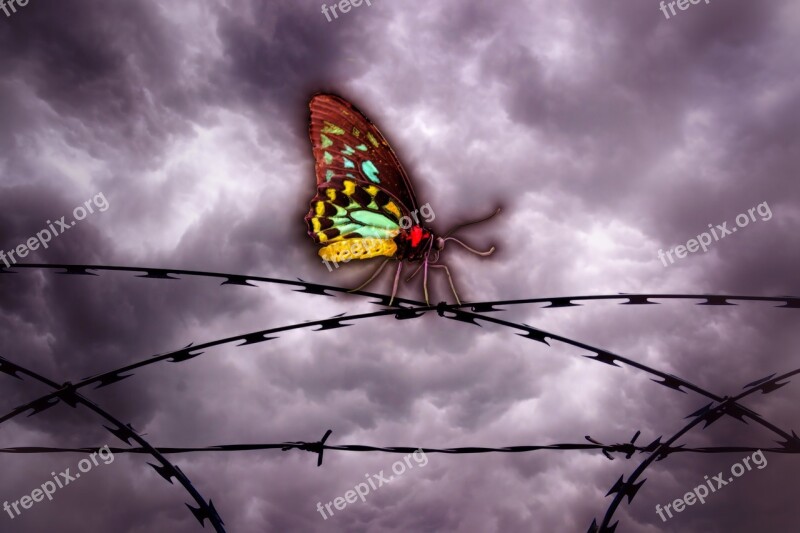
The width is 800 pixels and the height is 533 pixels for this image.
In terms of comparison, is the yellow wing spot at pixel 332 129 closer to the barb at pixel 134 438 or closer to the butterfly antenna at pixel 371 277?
the butterfly antenna at pixel 371 277

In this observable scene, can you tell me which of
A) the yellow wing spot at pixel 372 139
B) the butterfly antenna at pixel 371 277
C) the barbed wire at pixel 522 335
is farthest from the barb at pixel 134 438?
the yellow wing spot at pixel 372 139

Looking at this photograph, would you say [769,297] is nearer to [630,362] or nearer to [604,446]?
[630,362]

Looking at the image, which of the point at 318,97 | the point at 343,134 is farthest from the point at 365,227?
the point at 318,97

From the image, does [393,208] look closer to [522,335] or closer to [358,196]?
[358,196]

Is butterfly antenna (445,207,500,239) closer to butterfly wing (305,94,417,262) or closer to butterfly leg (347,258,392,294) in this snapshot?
butterfly wing (305,94,417,262)

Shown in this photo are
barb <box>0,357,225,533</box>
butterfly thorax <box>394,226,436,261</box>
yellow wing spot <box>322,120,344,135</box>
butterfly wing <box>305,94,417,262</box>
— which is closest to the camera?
barb <box>0,357,225,533</box>

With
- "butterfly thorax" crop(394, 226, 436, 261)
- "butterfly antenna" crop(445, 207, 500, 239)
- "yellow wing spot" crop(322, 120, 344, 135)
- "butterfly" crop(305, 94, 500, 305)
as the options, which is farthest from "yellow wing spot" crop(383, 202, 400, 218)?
"yellow wing spot" crop(322, 120, 344, 135)

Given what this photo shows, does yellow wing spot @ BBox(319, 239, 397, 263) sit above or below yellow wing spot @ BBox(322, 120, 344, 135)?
below
